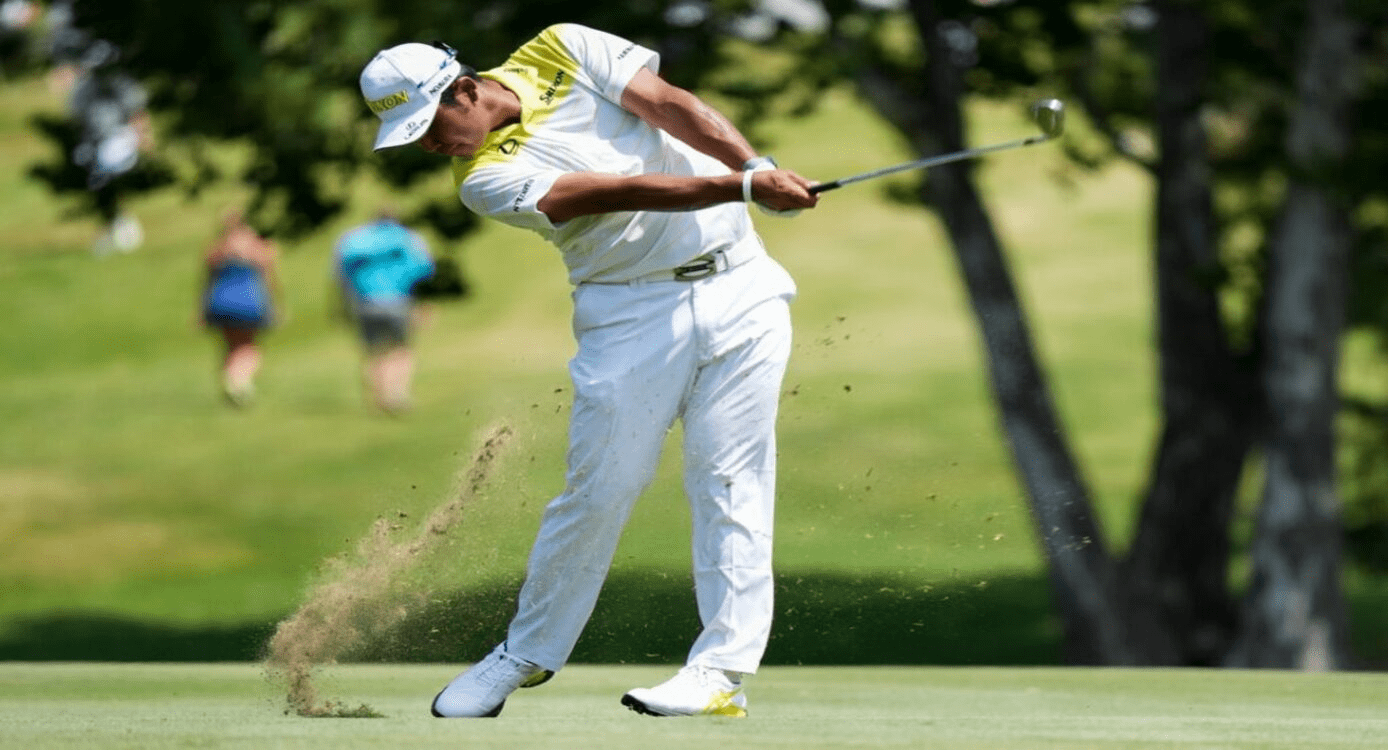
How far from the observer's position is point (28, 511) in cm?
2448

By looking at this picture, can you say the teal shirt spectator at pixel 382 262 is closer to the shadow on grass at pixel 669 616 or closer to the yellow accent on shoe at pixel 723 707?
the shadow on grass at pixel 669 616

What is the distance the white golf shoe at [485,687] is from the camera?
660cm

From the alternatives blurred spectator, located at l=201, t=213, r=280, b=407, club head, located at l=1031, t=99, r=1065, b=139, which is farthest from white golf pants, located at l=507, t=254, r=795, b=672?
blurred spectator, located at l=201, t=213, r=280, b=407

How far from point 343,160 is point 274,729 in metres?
8.00

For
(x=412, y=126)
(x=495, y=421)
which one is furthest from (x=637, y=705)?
(x=412, y=126)

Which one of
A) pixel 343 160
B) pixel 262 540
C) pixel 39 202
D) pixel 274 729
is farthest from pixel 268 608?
pixel 39 202

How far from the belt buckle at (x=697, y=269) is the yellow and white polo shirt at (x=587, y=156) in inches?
0.7

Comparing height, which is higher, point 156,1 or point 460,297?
point 156,1

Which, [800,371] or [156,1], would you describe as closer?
[800,371]

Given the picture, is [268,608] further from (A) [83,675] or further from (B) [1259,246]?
(A) [83,675]

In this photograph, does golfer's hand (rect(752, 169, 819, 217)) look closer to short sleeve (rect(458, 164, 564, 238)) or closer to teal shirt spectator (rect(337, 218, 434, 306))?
short sleeve (rect(458, 164, 564, 238))

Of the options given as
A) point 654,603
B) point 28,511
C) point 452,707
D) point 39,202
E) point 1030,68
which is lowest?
point 39,202

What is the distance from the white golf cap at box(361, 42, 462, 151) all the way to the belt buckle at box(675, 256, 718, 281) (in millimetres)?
747

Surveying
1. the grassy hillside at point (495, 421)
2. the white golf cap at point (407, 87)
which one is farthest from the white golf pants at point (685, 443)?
the white golf cap at point (407, 87)
